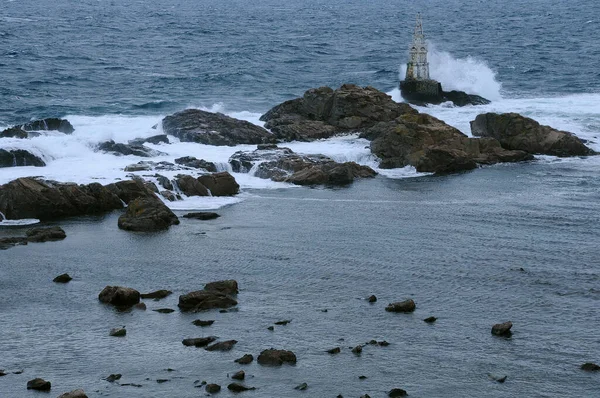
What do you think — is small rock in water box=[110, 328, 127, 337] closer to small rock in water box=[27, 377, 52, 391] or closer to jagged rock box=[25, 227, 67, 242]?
small rock in water box=[27, 377, 52, 391]

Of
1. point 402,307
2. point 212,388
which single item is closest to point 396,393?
point 212,388

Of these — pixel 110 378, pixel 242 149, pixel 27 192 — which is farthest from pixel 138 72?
pixel 110 378

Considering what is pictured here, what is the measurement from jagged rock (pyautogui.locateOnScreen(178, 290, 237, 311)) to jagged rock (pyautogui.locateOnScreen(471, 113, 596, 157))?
31008 mm

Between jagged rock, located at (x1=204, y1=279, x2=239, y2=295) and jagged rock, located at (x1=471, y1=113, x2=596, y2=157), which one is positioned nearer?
jagged rock, located at (x1=204, y1=279, x2=239, y2=295)

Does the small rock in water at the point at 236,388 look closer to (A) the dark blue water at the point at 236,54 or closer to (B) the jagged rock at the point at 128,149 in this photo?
(B) the jagged rock at the point at 128,149

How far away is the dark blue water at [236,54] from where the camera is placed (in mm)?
81000

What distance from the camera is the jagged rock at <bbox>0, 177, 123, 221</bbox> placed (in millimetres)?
44250

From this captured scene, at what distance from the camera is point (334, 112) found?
213ft

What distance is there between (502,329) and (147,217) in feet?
60.3

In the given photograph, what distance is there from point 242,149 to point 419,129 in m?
10.0

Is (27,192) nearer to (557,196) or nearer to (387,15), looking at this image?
(557,196)

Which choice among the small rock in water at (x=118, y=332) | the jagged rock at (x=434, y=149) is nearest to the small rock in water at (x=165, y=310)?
the small rock in water at (x=118, y=332)

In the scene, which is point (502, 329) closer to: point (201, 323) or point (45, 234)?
point (201, 323)

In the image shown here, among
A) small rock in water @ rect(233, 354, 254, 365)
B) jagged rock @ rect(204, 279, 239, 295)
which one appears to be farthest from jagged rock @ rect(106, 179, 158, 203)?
small rock in water @ rect(233, 354, 254, 365)
